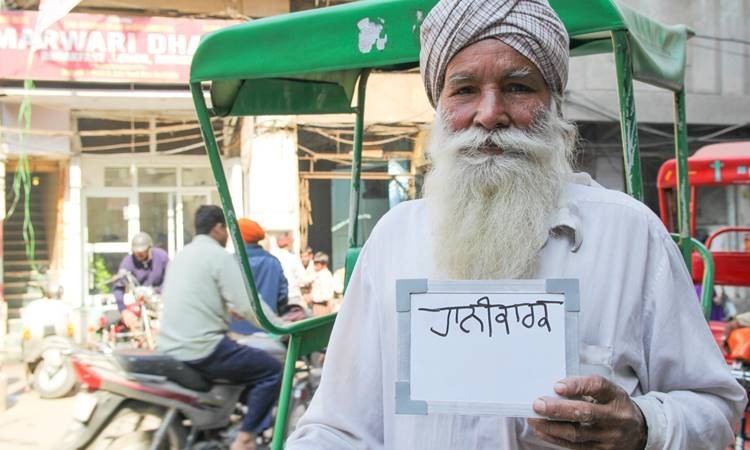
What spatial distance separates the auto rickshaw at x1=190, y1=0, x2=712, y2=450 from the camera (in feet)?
7.09

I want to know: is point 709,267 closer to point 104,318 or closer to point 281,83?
point 281,83

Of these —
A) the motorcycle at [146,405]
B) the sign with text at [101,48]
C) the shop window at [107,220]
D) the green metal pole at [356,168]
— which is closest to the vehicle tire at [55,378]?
the motorcycle at [146,405]

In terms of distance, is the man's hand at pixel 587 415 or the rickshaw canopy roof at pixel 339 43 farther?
the rickshaw canopy roof at pixel 339 43

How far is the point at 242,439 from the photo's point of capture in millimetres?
4707

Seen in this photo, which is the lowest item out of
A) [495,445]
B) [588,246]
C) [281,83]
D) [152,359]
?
[152,359]

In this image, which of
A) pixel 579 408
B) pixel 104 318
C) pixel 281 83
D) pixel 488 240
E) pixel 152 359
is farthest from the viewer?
pixel 104 318

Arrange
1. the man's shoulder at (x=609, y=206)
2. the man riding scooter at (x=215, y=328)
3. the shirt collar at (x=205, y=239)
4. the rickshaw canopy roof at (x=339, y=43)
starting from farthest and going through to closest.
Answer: the shirt collar at (x=205, y=239) → the man riding scooter at (x=215, y=328) → the rickshaw canopy roof at (x=339, y=43) → the man's shoulder at (x=609, y=206)

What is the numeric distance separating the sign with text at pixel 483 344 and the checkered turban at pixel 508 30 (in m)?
0.44

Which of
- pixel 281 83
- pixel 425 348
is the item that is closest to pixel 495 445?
pixel 425 348

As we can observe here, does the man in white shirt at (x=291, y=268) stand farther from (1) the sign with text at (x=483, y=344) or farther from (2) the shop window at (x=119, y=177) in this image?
(1) the sign with text at (x=483, y=344)

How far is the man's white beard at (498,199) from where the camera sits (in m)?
1.28

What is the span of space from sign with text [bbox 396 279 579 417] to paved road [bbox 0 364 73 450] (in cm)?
525

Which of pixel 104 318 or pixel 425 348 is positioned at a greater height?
pixel 425 348

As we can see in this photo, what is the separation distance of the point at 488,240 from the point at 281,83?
81.0 inches
